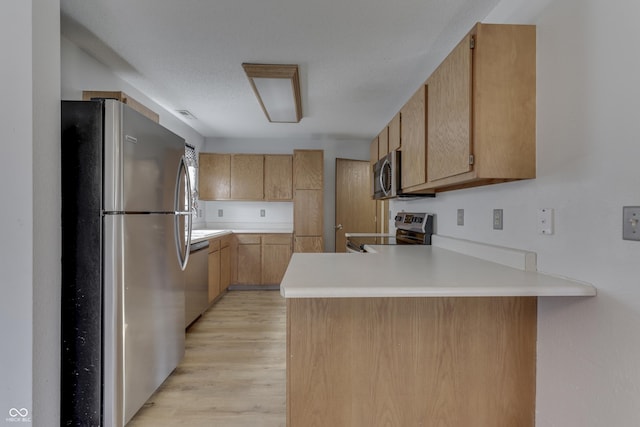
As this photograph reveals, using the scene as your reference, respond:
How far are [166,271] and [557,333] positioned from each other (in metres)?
2.03

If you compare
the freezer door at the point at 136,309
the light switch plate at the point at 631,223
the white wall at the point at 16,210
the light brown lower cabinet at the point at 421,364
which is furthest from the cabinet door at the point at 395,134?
the white wall at the point at 16,210

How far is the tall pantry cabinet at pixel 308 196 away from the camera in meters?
4.39

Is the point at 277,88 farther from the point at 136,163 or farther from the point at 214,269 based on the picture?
the point at 214,269

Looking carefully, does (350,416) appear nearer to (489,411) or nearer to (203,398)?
Result: (489,411)

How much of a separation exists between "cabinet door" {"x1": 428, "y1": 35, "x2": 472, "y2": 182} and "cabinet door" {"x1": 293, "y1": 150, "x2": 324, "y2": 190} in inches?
109

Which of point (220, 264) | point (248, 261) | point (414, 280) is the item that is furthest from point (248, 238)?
point (414, 280)

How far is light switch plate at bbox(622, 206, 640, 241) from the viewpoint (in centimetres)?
86

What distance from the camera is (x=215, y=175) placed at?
4.47 m

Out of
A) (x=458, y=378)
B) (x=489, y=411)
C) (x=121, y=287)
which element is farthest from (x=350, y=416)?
(x=121, y=287)

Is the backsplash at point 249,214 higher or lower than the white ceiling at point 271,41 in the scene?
lower

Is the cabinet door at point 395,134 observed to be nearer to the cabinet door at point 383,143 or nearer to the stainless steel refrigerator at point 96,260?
the cabinet door at point 383,143

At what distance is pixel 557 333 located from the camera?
1.16 meters

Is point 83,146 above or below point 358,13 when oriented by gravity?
below

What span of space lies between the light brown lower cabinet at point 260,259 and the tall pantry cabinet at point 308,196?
0.34m
